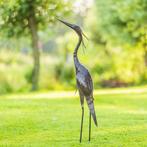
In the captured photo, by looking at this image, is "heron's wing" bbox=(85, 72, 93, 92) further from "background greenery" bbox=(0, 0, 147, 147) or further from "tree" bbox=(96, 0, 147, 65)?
"tree" bbox=(96, 0, 147, 65)

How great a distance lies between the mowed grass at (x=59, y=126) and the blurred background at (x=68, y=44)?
5.93m

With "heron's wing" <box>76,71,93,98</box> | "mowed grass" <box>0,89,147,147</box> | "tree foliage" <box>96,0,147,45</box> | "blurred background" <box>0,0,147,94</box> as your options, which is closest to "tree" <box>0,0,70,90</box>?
"blurred background" <box>0,0,147,94</box>

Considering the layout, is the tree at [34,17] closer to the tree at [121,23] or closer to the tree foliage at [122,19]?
the tree foliage at [122,19]

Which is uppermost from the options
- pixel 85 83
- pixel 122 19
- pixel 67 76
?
pixel 85 83

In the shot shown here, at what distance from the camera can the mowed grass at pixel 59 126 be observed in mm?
14563

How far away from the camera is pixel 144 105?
26391 mm

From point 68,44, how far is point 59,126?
38.6m

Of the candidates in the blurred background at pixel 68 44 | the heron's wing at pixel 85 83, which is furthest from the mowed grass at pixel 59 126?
the blurred background at pixel 68 44

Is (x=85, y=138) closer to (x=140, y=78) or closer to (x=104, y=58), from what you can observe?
(x=140, y=78)

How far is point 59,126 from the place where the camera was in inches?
687

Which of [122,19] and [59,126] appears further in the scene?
[122,19]

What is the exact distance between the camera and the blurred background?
32.6 metres

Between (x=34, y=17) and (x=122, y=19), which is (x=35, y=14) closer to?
→ (x=34, y=17)

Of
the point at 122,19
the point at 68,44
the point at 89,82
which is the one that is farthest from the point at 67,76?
the point at 89,82
